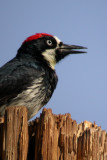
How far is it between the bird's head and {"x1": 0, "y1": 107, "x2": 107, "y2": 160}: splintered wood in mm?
3285

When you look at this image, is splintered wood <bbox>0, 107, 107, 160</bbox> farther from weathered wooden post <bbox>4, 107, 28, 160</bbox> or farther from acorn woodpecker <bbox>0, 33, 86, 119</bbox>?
acorn woodpecker <bbox>0, 33, 86, 119</bbox>

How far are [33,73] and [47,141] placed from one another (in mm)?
2761

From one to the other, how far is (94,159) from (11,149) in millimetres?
820

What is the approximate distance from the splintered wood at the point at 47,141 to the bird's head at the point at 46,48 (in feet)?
10.8

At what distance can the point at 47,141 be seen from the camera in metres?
2.81

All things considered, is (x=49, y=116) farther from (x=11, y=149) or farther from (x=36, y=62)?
(x=36, y=62)

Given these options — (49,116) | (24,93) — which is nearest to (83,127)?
(49,116)

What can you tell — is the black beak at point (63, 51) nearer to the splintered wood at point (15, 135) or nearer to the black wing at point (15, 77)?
the black wing at point (15, 77)

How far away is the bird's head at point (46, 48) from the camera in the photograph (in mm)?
6211

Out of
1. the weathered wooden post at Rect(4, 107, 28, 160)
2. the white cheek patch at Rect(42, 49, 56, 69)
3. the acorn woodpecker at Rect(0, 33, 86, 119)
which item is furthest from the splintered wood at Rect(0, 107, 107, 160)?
the white cheek patch at Rect(42, 49, 56, 69)

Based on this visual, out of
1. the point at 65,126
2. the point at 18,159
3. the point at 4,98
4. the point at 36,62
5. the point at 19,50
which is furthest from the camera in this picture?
the point at 19,50

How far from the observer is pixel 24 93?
5160mm

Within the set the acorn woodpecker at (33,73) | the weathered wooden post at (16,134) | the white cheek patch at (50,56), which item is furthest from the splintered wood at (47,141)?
the white cheek patch at (50,56)

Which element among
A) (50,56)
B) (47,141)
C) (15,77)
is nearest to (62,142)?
(47,141)
